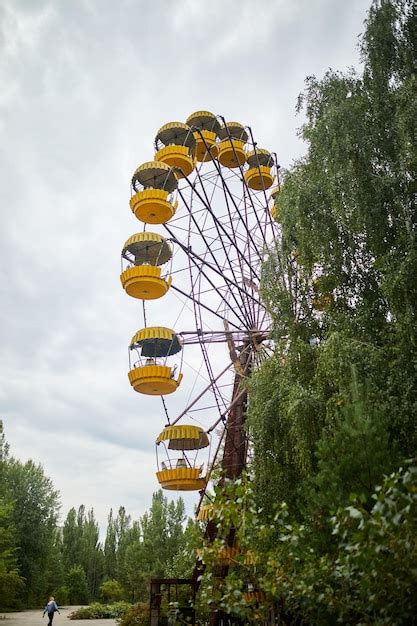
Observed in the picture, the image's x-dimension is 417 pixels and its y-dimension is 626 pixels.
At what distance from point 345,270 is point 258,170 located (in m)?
13.2

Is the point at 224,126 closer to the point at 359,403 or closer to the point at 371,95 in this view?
the point at 371,95

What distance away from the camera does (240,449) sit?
1745 centimetres

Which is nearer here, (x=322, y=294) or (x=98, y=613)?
(x=322, y=294)

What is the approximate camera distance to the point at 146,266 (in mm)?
18484

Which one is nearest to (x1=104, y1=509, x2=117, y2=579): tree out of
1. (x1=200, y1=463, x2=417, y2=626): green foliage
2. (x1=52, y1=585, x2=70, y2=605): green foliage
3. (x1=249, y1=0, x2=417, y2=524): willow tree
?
(x1=52, y1=585, x2=70, y2=605): green foliage

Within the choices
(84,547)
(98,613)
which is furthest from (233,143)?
(84,547)

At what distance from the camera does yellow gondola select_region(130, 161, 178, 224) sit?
1895 centimetres

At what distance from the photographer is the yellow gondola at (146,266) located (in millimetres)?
18484

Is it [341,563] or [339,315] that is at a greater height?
[339,315]

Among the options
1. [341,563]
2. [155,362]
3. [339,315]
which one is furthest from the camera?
[155,362]

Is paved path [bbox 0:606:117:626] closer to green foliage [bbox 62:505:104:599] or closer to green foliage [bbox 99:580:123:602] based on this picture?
green foliage [bbox 99:580:123:602]

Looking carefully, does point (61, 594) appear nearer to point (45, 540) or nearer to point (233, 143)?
point (45, 540)

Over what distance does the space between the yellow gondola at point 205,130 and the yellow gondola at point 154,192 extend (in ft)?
11.0

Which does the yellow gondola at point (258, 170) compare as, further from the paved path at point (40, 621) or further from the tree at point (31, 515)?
the tree at point (31, 515)
